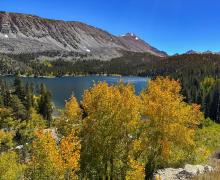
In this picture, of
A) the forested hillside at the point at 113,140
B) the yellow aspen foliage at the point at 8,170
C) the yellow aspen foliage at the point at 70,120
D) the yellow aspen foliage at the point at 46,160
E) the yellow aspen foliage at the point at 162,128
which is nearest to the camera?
the yellow aspen foliage at the point at 46,160

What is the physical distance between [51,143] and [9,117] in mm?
79142

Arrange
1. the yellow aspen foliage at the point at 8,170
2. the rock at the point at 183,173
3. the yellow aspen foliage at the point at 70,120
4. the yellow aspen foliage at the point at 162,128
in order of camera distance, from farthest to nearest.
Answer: the yellow aspen foliage at the point at 8,170, the yellow aspen foliage at the point at 162,128, the yellow aspen foliage at the point at 70,120, the rock at the point at 183,173

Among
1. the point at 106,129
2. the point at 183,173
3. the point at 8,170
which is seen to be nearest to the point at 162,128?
the point at 106,129

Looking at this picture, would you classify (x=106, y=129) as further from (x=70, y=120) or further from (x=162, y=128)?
(x=162, y=128)

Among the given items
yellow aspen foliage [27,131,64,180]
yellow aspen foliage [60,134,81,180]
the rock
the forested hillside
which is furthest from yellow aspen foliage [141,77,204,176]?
yellow aspen foliage [27,131,64,180]

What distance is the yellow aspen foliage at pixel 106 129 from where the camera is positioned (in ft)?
105

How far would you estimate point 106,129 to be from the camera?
3241cm

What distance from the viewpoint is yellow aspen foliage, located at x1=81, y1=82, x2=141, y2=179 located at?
32.2 m

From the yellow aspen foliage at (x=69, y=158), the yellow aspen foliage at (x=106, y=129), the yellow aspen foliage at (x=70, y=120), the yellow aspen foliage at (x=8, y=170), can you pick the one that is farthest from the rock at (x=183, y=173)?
the yellow aspen foliage at (x=8, y=170)

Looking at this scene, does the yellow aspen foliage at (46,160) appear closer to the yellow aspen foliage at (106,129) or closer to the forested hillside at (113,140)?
the forested hillside at (113,140)

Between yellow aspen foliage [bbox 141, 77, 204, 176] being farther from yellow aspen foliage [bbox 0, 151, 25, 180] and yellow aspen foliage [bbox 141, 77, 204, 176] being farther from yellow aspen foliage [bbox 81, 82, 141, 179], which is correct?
yellow aspen foliage [bbox 0, 151, 25, 180]

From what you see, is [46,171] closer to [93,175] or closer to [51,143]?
[51,143]

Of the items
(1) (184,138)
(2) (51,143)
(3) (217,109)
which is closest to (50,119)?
(3) (217,109)

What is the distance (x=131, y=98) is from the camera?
33156mm
